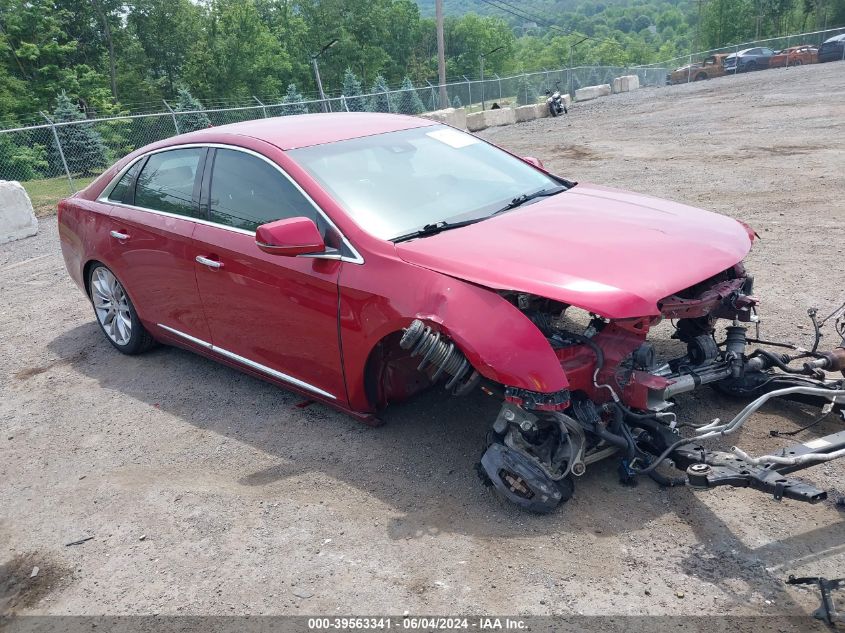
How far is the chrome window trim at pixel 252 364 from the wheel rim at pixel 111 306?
1.94 ft

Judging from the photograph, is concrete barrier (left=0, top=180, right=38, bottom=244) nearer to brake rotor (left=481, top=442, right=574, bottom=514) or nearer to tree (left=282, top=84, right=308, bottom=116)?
tree (left=282, top=84, right=308, bottom=116)

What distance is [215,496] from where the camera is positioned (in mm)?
3932

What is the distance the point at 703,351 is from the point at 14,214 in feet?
37.7

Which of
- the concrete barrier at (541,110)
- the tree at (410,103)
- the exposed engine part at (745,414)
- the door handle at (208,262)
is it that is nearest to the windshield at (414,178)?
the door handle at (208,262)

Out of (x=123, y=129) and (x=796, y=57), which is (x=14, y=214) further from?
(x=796, y=57)

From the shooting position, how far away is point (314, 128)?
191 inches

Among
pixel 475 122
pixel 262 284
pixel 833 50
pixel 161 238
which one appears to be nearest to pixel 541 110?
pixel 475 122

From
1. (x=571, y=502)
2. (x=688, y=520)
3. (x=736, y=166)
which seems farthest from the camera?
(x=736, y=166)

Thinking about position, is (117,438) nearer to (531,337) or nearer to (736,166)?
(531,337)

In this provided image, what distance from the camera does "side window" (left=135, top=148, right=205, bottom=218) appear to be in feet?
16.3

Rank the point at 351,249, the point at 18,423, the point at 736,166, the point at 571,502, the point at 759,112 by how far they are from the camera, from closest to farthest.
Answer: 1. the point at 571,502
2. the point at 351,249
3. the point at 18,423
4. the point at 736,166
5. the point at 759,112

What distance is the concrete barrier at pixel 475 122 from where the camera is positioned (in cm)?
2525

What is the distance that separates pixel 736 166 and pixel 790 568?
9.78 meters

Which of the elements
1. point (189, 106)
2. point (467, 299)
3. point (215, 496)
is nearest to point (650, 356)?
point (467, 299)
